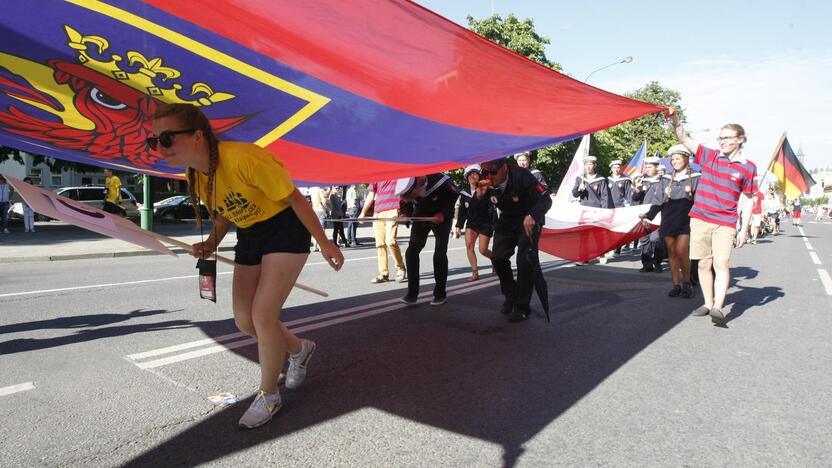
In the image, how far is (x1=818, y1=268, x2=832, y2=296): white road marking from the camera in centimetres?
804

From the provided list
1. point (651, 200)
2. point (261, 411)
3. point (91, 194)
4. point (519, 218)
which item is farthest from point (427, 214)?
point (91, 194)

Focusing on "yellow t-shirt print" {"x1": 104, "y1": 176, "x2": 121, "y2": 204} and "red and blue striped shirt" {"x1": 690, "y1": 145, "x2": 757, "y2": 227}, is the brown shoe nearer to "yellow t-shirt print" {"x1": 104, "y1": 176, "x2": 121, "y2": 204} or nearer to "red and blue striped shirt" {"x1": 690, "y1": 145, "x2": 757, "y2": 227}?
"red and blue striped shirt" {"x1": 690, "y1": 145, "x2": 757, "y2": 227}

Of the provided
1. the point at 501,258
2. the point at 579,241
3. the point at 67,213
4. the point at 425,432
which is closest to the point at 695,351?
the point at 501,258

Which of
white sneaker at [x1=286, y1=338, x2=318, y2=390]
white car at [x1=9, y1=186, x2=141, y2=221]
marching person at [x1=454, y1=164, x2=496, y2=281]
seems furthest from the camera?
white car at [x1=9, y1=186, x2=141, y2=221]

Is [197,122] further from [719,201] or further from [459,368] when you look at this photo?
[719,201]

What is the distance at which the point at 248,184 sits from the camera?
2777 mm

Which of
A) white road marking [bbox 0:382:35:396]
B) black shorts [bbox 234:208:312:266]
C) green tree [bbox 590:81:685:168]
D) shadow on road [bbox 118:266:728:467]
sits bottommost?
white road marking [bbox 0:382:35:396]

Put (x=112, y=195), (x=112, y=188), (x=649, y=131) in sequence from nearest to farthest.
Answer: (x=112, y=188) → (x=112, y=195) → (x=649, y=131)

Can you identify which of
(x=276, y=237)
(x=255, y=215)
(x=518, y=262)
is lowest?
(x=518, y=262)

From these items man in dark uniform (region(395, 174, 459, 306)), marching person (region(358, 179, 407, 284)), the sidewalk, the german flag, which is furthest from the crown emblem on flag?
the sidewalk

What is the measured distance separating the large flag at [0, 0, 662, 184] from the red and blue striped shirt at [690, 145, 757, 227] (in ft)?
7.75

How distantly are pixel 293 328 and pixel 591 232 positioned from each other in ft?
16.6

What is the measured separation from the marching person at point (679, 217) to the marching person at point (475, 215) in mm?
2402

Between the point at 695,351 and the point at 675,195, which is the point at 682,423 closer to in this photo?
the point at 695,351
